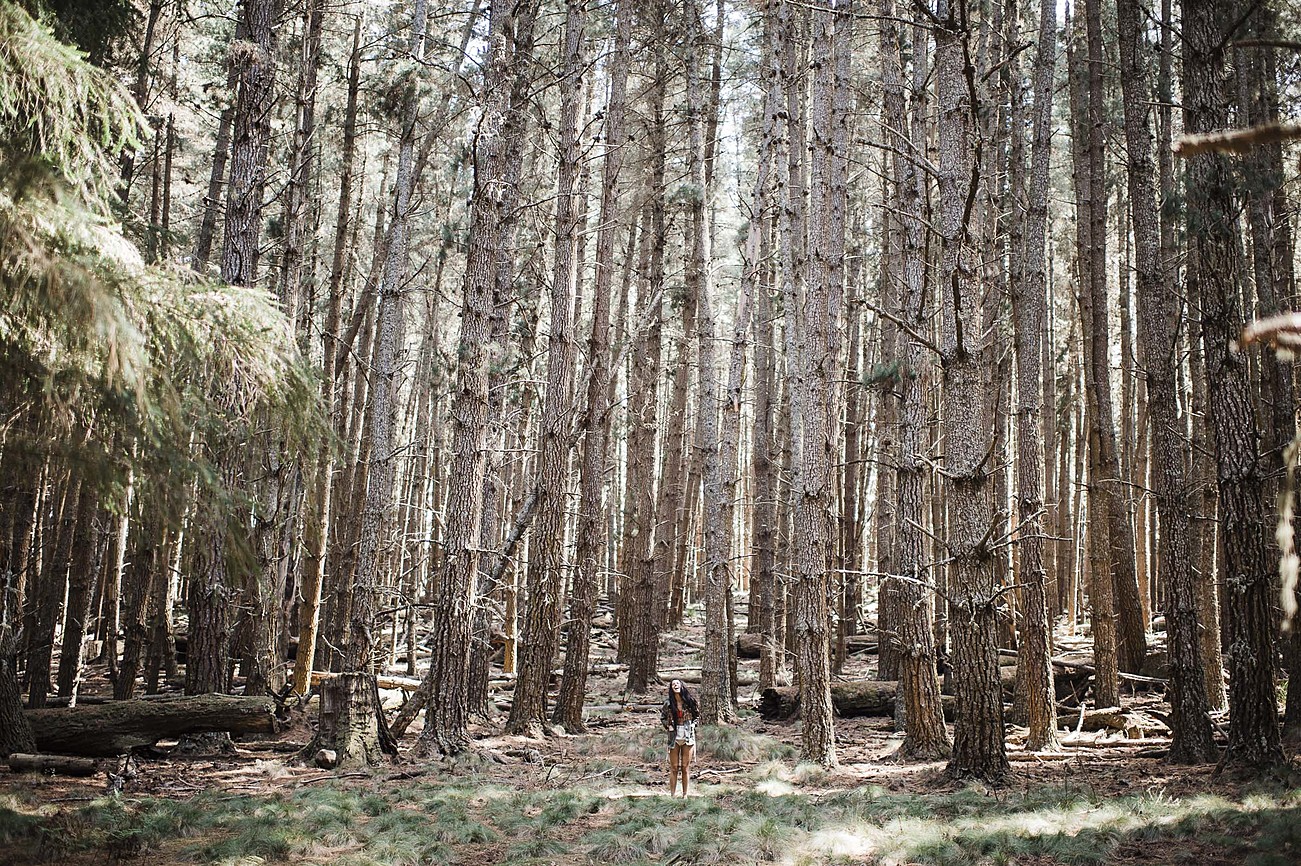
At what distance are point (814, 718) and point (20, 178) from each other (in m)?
8.85

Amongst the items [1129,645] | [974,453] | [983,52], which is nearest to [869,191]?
[983,52]

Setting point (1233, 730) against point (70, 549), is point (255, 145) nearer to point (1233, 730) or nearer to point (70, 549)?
point (70, 549)

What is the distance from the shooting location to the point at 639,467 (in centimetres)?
1817

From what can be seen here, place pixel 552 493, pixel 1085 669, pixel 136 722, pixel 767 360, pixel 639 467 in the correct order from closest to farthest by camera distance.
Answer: pixel 136 722, pixel 552 493, pixel 1085 669, pixel 767 360, pixel 639 467

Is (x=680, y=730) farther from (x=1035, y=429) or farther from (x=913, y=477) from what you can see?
(x=1035, y=429)

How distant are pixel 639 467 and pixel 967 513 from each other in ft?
34.4

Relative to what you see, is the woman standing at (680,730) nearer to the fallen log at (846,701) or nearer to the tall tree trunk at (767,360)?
the tall tree trunk at (767,360)

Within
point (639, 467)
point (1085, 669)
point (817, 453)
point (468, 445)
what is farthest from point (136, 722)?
point (1085, 669)

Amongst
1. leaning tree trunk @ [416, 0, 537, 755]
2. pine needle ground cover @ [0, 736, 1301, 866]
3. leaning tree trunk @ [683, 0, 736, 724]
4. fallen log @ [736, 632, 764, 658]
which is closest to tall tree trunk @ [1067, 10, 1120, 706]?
pine needle ground cover @ [0, 736, 1301, 866]

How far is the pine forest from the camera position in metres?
5.48

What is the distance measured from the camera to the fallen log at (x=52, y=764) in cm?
886

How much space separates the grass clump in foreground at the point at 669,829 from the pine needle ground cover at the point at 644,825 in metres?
0.02

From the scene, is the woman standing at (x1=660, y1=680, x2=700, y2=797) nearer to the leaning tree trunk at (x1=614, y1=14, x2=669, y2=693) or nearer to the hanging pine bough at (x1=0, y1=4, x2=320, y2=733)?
the hanging pine bough at (x1=0, y1=4, x2=320, y2=733)

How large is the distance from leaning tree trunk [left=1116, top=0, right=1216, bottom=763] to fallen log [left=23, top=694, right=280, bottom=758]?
11.2 meters
